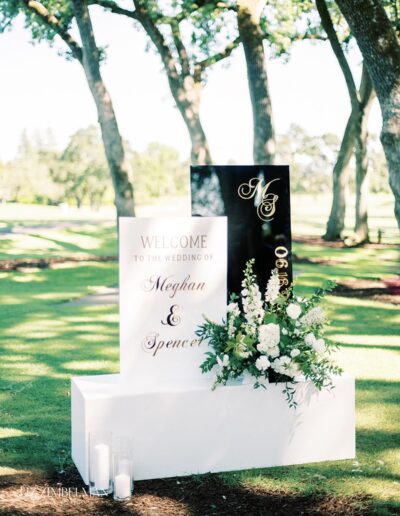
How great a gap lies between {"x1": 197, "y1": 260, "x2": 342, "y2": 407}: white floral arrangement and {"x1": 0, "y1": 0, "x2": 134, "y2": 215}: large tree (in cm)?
1547

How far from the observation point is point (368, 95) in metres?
27.4

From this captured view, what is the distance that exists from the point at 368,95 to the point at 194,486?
911 inches

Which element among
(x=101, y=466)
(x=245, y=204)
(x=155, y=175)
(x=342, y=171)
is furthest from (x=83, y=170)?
(x=101, y=466)

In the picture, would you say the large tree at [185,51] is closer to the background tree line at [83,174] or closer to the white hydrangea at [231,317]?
the white hydrangea at [231,317]

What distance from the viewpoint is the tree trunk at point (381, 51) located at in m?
8.70

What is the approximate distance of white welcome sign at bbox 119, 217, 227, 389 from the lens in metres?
6.32

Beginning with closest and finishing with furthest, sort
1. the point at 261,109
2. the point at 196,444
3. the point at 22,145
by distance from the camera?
the point at 196,444 → the point at 261,109 → the point at 22,145

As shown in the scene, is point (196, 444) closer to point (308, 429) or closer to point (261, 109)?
point (308, 429)

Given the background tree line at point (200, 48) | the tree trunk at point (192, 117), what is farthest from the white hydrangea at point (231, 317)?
the tree trunk at point (192, 117)

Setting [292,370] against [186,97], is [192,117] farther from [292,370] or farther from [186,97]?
[292,370]

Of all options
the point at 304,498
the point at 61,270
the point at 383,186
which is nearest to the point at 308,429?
the point at 304,498

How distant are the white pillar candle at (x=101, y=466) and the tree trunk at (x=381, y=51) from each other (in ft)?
15.9

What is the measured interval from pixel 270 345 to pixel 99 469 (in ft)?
5.09

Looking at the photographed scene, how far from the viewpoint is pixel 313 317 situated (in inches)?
254
